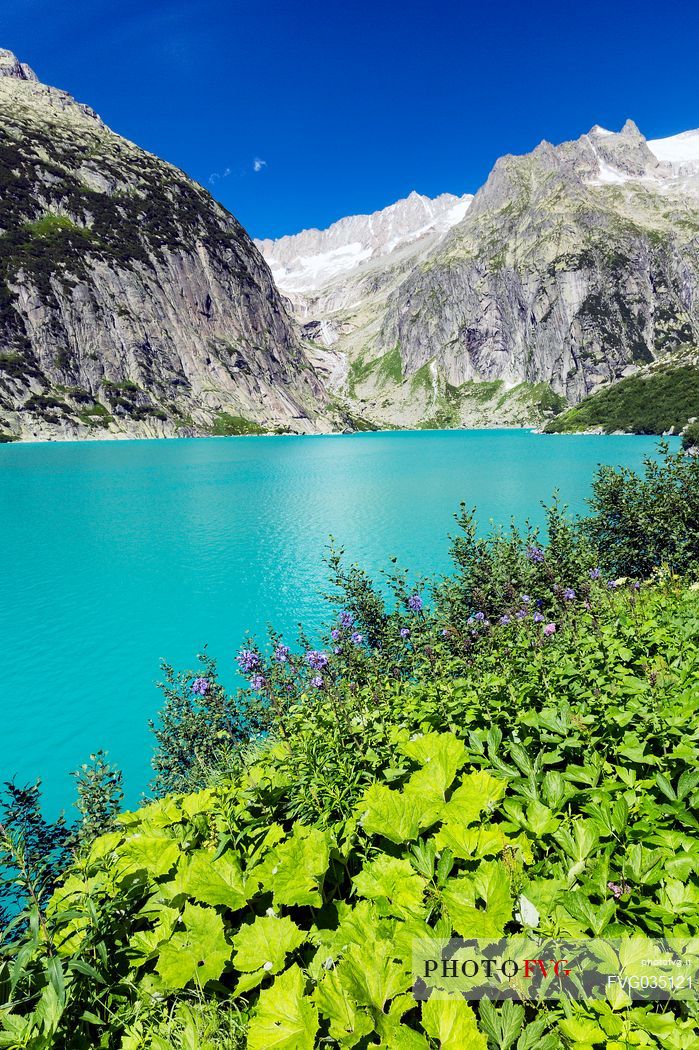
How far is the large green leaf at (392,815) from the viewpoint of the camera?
10.7 feet

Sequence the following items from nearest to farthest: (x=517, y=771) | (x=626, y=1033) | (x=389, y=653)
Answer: (x=626, y=1033) < (x=517, y=771) < (x=389, y=653)

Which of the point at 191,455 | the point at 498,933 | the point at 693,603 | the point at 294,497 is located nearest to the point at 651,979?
the point at 498,933

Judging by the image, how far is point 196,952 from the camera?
2955 mm

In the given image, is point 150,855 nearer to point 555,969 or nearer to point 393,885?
point 393,885

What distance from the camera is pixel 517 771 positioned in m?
3.98

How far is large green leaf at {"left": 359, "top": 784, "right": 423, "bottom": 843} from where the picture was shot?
326 cm

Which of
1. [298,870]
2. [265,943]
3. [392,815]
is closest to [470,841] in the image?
[392,815]

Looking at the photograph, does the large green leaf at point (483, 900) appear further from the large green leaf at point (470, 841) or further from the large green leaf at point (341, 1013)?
the large green leaf at point (341, 1013)

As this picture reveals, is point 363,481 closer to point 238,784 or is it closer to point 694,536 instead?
point 694,536

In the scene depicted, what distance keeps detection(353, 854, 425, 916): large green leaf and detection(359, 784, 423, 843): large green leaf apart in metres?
0.17

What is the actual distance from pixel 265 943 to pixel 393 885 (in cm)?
81

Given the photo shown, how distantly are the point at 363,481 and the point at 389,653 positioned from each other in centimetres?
6906

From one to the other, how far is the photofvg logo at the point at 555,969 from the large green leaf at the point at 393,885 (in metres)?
0.36

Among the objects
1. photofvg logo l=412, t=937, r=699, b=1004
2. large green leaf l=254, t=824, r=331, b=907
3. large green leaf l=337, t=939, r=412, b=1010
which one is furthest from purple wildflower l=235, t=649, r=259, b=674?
photofvg logo l=412, t=937, r=699, b=1004
